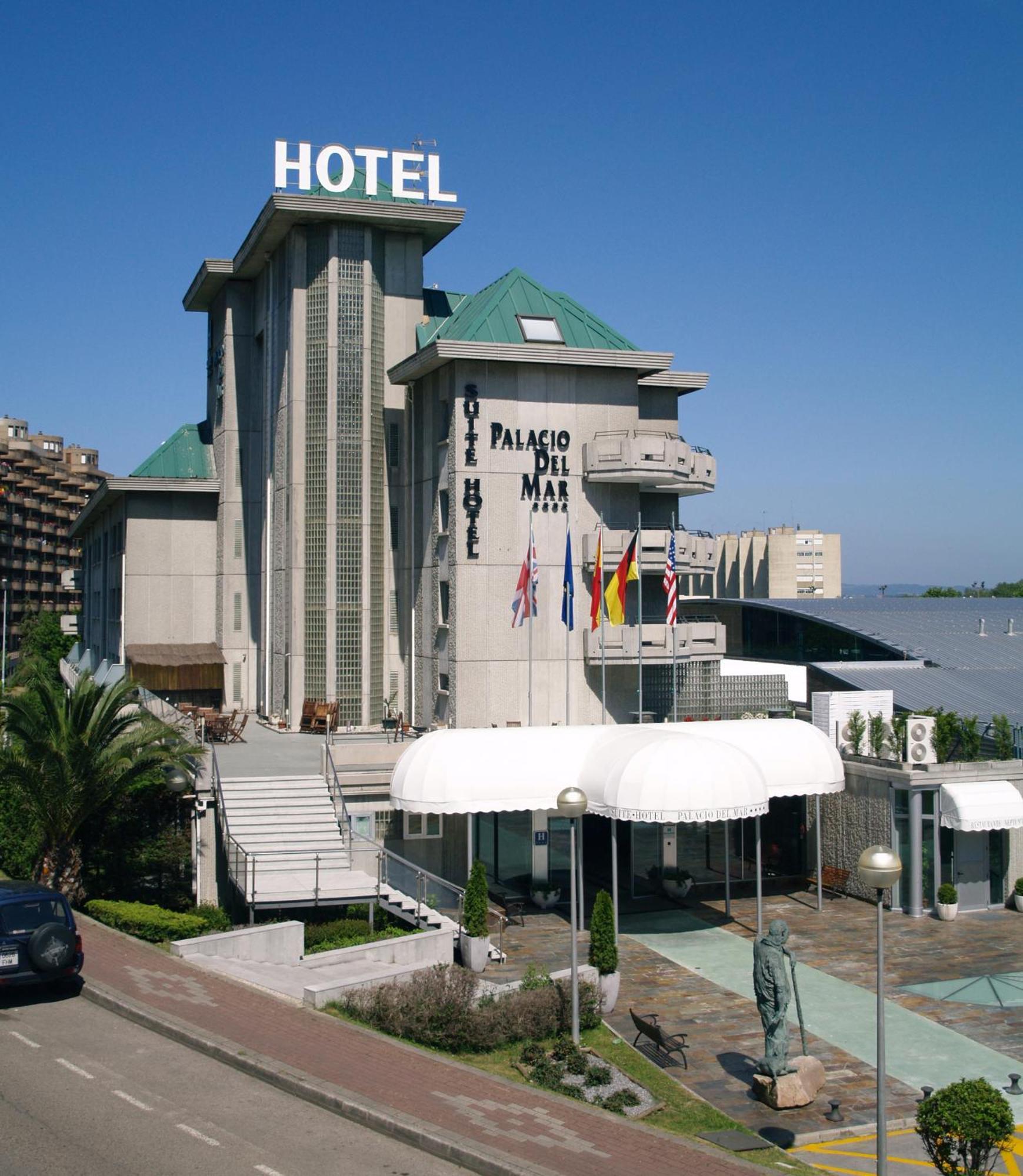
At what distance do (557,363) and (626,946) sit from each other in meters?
19.1

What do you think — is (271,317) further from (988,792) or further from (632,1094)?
(632,1094)

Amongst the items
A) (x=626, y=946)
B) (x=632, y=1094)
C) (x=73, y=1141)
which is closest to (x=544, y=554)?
(x=626, y=946)

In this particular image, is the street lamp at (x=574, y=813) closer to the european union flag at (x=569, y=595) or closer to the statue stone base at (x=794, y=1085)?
the statue stone base at (x=794, y=1085)

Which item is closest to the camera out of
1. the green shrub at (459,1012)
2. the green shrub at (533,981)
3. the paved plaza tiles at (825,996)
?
the paved plaza tiles at (825,996)

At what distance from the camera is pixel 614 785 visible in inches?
1125

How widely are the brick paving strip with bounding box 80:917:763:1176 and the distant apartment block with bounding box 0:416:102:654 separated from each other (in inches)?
4964

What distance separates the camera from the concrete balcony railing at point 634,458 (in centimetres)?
4003

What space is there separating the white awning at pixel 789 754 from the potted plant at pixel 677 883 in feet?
12.7

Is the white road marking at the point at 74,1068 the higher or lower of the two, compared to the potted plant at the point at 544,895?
higher

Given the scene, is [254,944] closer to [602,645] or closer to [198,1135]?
Result: [198,1135]

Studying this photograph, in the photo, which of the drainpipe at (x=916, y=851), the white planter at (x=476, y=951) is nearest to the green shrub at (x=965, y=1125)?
the white planter at (x=476, y=951)

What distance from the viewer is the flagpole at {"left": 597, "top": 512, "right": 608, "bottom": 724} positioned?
36.9 meters

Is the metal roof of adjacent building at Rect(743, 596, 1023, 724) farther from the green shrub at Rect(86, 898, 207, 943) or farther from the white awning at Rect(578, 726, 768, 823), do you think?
the green shrub at Rect(86, 898, 207, 943)

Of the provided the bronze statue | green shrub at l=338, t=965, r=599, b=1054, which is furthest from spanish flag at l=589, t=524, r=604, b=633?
the bronze statue
